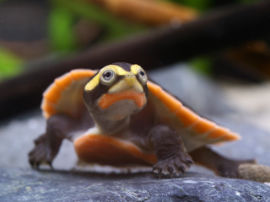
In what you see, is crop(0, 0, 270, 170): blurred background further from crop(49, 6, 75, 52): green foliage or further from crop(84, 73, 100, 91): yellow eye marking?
crop(84, 73, 100, 91): yellow eye marking

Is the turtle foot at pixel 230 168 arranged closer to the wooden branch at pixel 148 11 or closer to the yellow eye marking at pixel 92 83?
the yellow eye marking at pixel 92 83

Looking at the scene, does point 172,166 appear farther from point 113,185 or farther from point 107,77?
point 107,77

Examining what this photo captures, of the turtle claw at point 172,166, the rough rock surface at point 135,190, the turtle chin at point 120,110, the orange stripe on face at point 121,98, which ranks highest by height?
the orange stripe on face at point 121,98

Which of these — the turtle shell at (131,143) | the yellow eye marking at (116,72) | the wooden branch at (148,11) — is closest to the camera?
the yellow eye marking at (116,72)

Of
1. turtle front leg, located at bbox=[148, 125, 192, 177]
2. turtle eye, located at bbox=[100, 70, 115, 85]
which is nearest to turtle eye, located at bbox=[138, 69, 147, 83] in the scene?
turtle eye, located at bbox=[100, 70, 115, 85]

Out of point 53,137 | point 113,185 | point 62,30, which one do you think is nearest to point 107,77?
point 113,185

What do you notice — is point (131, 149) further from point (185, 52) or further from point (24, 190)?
point (185, 52)

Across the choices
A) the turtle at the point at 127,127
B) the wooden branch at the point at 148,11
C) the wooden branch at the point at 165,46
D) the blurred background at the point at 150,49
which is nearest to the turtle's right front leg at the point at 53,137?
the turtle at the point at 127,127
